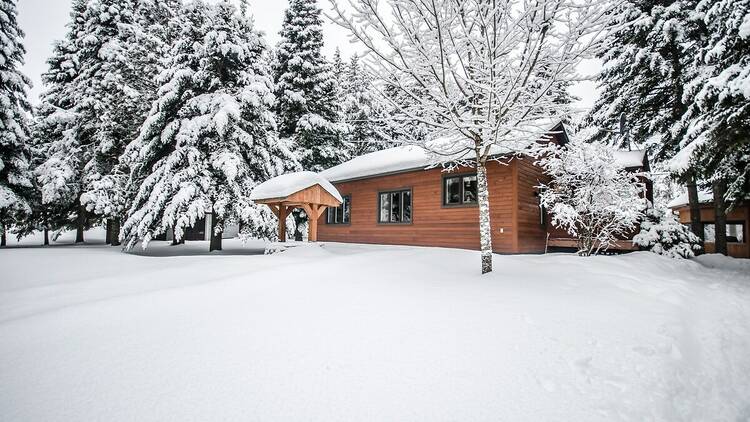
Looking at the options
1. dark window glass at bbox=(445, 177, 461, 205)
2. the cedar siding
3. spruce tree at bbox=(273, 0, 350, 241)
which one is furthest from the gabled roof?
spruce tree at bbox=(273, 0, 350, 241)

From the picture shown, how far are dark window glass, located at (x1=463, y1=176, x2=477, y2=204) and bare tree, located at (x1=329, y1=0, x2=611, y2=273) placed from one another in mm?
5369

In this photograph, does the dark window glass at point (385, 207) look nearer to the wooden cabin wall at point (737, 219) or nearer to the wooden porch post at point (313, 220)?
the wooden porch post at point (313, 220)

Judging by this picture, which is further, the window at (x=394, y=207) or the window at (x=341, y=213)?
the window at (x=341, y=213)

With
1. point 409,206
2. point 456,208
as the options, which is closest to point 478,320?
point 456,208

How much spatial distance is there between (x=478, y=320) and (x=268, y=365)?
2237mm

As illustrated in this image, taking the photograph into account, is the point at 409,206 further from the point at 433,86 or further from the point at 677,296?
the point at 677,296

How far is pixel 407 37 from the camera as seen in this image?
208 inches

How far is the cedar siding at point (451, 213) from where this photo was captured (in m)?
10.7

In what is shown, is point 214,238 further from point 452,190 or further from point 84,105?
point 84,105

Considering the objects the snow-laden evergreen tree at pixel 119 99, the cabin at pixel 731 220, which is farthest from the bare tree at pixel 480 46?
the cabin at pixel 731 220

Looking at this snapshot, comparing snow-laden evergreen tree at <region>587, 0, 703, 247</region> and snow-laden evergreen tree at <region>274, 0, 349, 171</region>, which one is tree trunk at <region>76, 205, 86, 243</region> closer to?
snow-laden evergreen tree at <region>274, 0, 349, 171</region>

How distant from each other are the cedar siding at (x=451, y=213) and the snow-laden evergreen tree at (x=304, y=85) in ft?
20.7

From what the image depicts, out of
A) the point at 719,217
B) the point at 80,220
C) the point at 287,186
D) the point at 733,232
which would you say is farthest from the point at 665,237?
the point at 80,220

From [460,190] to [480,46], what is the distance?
664 centimetres
